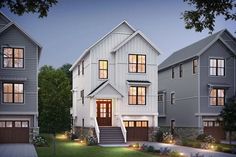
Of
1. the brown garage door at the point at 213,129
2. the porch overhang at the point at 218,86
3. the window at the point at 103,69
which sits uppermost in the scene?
the window at the point at 103,69

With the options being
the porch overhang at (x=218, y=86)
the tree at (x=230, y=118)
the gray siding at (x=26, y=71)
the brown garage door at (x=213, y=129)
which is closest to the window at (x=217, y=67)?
the porch overhang at (x=218, y=86)

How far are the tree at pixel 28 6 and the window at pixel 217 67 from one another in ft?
98.2

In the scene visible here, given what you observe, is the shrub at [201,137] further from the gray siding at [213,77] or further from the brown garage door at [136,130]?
the brown garage door at [136,130]

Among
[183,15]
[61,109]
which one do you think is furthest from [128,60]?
[183,15]

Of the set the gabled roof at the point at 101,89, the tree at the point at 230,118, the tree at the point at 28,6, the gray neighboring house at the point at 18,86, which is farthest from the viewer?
the gabled roof at the point at 101,89

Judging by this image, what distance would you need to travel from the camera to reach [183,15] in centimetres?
1538

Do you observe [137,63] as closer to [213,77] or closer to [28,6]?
[213,77]

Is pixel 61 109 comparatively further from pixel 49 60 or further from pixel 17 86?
pixel 49 60

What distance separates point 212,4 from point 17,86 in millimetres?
23876

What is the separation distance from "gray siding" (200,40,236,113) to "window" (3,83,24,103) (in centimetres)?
1766

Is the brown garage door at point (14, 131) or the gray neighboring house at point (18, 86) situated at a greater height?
the gray neighboring house at point (18, 86)

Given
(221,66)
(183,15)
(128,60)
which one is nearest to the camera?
(183,15)

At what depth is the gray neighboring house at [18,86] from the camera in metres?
34.1

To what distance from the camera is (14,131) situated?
113 feet
